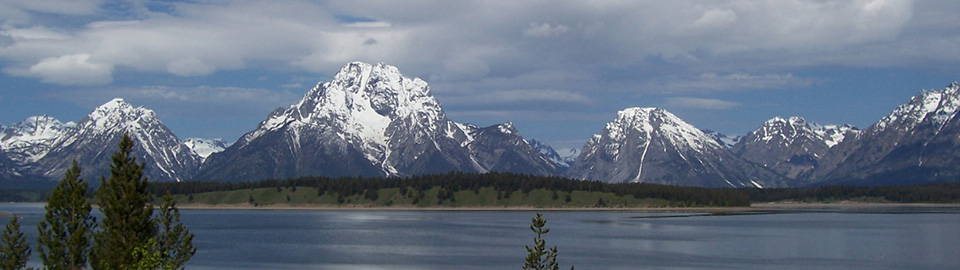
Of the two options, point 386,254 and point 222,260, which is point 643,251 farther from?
point 222,260

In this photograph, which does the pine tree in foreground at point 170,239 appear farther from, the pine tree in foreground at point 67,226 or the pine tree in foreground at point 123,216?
the pine tree in foreground at point 67,226

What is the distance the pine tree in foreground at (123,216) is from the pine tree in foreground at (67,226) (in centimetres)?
316

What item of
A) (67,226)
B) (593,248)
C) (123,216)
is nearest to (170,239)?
(123,216)

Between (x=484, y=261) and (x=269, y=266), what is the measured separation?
1021 inches

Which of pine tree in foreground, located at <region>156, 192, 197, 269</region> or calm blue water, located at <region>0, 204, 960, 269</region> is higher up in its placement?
pine tree in foreground, located at <region>156, 192, 197, 269</region>

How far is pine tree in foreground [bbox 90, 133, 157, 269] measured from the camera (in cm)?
6381

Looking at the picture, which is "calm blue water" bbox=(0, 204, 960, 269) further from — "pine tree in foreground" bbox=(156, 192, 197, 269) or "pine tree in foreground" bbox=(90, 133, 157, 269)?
"pine tree in foreground" bbox=(90, 133, 157, 269)

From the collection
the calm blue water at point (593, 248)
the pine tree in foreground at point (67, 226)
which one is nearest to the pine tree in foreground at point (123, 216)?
the pine tree in foreground at point (67, 226)

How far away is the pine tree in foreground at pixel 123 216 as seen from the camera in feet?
209

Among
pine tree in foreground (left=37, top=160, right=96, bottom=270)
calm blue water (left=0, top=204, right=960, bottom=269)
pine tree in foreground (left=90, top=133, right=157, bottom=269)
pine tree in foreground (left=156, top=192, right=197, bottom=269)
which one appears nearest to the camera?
pine tree in foreground (left=90, top=133, right=157, bottom=269)

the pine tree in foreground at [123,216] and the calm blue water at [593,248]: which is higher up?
the pine tree in foreground at [123,216]

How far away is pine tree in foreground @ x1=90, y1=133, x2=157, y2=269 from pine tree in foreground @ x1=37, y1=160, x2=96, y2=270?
3159 millimetres

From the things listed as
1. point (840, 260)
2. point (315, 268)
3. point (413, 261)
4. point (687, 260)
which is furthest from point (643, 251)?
point (315, 268)

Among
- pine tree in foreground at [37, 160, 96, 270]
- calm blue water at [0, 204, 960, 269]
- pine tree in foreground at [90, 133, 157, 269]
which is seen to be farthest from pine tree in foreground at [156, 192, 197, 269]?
calm blue water at [0, 204, 960, 269]
